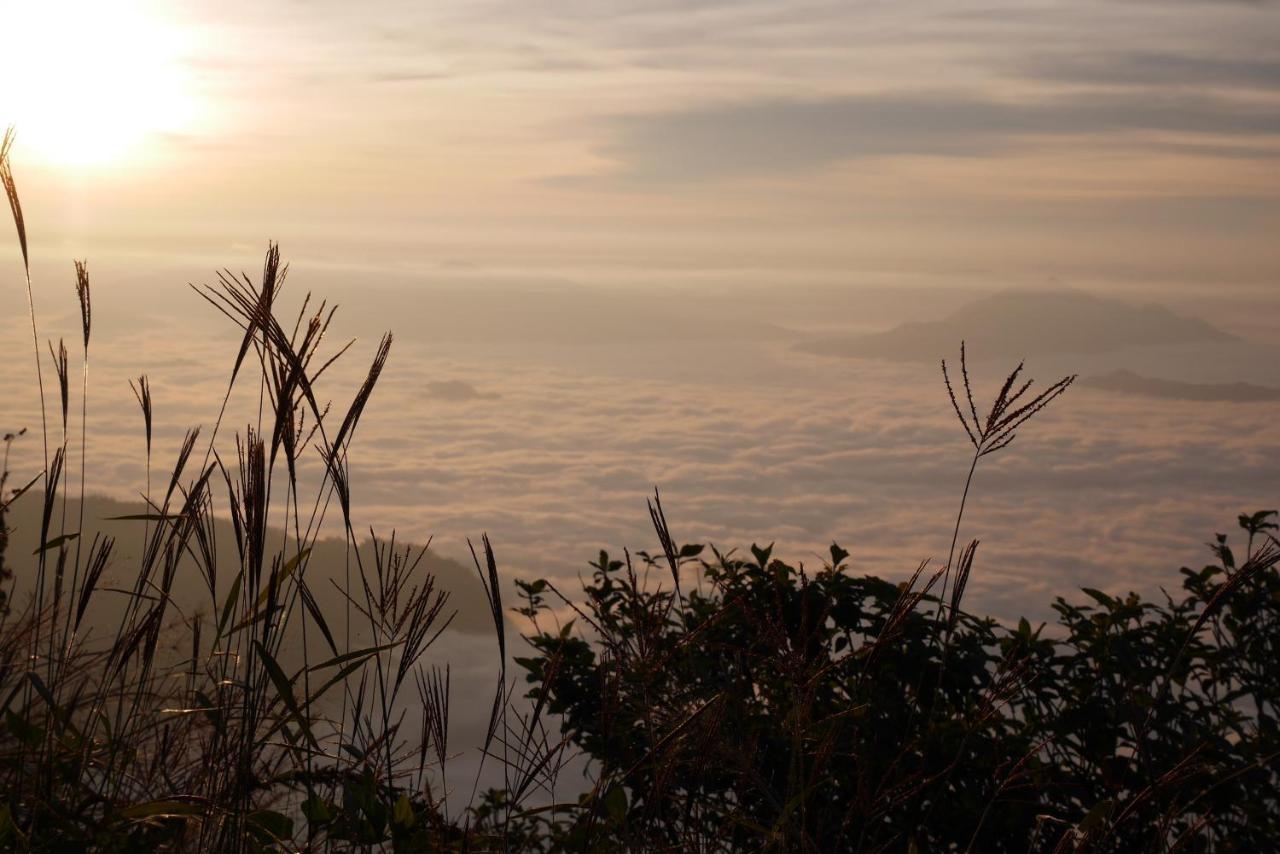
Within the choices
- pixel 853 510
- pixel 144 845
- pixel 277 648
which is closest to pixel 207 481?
pixel 277 648

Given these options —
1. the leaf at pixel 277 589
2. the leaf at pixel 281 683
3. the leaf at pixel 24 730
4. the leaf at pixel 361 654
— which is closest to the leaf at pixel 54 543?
the leaf at pixel 24 730

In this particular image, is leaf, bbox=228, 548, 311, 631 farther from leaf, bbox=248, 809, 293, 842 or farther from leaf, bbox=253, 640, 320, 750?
leaf, bbox=248, 809, 293, 842

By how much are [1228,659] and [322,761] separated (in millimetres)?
3604

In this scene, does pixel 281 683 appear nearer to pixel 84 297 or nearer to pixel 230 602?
pixel 230 602

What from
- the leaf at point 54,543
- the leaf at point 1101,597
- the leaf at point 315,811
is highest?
the leaf at point 54,543

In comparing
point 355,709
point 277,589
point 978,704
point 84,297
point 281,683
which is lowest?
point 978,704

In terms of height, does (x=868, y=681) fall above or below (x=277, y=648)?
below

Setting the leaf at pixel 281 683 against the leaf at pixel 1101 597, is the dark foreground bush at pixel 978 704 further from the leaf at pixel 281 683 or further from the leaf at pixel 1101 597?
the leaf at pixel 281 683

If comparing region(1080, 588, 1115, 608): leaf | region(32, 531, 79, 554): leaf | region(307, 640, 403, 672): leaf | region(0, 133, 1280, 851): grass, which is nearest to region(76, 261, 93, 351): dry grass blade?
region(0, 133, 1280, 851): grass

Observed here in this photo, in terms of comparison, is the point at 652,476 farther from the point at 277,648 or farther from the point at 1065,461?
the point at 277,648

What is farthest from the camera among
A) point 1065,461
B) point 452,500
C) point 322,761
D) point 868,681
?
point 1065,461

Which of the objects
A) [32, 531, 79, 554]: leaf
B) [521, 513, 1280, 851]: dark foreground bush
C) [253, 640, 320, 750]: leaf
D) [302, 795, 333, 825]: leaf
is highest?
Result: [32, 531, 79, 554]: leaf

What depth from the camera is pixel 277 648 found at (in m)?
1.84

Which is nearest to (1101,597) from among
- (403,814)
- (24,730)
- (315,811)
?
(403,814)
